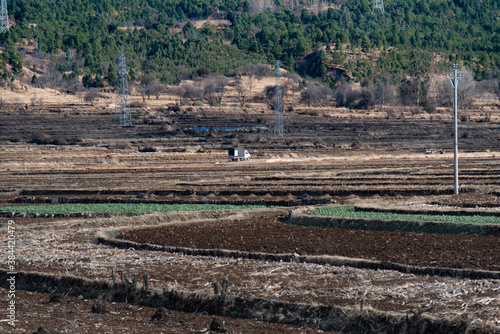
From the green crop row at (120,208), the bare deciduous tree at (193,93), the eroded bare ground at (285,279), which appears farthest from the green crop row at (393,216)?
the bare deciduous tree at (193,93)

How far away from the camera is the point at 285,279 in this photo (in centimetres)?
1262

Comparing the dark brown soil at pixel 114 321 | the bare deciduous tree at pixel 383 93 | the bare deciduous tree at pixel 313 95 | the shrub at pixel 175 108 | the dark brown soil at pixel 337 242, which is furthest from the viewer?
the bare deciduous tree at pixel 313 95

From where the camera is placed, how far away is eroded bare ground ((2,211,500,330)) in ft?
34.0

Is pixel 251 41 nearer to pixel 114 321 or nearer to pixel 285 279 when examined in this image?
pixel 285 279

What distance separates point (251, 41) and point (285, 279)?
13993cm

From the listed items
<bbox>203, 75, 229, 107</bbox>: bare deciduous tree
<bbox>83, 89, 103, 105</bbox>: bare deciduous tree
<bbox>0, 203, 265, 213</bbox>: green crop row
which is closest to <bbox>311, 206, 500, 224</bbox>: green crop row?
<bbox>0, 203, 265, 213</bbox>: green crop row

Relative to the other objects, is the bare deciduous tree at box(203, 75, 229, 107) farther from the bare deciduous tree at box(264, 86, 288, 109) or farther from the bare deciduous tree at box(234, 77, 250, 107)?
the bare deciduous tree at box(264, 86, 288, 109)

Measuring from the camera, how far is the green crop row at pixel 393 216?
19531 millimetres

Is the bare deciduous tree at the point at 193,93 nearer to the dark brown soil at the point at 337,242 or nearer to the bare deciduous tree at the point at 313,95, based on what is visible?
the bare deciduous tree at the point at 313,95

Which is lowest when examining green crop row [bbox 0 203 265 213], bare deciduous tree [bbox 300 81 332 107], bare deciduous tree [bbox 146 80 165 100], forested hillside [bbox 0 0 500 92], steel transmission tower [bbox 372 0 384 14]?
green crop row [bbox 0 203 265 213]

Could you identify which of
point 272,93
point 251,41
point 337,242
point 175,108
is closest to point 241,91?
point 272,93

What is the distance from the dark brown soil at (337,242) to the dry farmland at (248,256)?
51 millimetres

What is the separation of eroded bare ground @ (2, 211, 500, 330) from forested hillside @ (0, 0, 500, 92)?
313 ft

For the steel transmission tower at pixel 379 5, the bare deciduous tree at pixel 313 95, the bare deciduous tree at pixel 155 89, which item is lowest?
the bare deciduous tree at pixel 313 95
